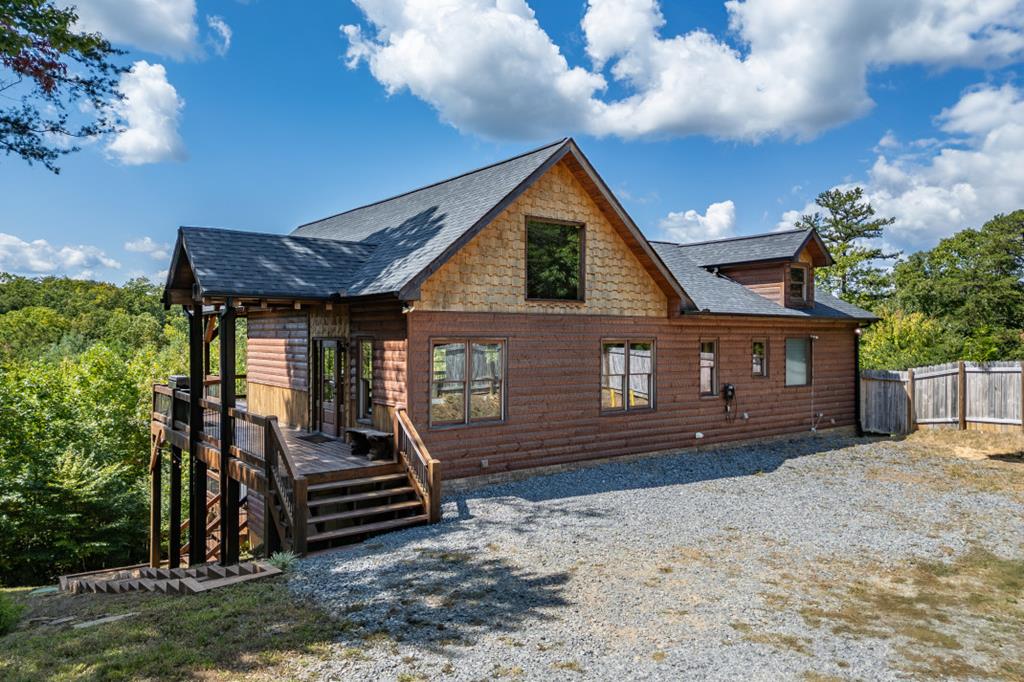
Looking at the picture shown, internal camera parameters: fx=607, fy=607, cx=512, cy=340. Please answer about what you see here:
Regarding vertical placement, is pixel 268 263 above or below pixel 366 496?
above

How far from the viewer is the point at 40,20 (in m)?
10.7

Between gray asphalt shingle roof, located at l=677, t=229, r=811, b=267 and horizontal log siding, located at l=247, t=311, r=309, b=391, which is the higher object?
gray asphalt shingle roof, located at l=677, t=229, r=811, b=267

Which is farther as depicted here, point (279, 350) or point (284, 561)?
point (279, 350)

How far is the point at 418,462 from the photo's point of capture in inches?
385

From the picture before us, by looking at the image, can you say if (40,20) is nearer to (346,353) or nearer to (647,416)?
(346,353)

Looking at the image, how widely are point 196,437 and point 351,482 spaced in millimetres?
5090

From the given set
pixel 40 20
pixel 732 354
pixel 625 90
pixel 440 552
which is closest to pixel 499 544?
pixel 440 552

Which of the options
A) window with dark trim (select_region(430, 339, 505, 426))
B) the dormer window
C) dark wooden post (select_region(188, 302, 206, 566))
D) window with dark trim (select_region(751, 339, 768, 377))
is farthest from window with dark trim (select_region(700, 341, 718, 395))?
dark wooden post (select_region(188, 302, 206, 566))

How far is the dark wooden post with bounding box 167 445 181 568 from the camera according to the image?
1416cm

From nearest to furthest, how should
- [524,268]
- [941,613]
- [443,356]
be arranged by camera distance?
1. [941,613]
2. [443,356]
3. [524,268]

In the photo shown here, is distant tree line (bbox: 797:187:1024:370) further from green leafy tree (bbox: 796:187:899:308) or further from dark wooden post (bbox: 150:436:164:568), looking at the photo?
dark wooden post (bbox: 150:436:164:568)

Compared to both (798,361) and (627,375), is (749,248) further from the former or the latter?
(627,375)

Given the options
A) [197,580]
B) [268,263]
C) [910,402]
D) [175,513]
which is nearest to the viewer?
[197,580]

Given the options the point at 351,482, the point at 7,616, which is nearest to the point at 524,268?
the point at 351,482
